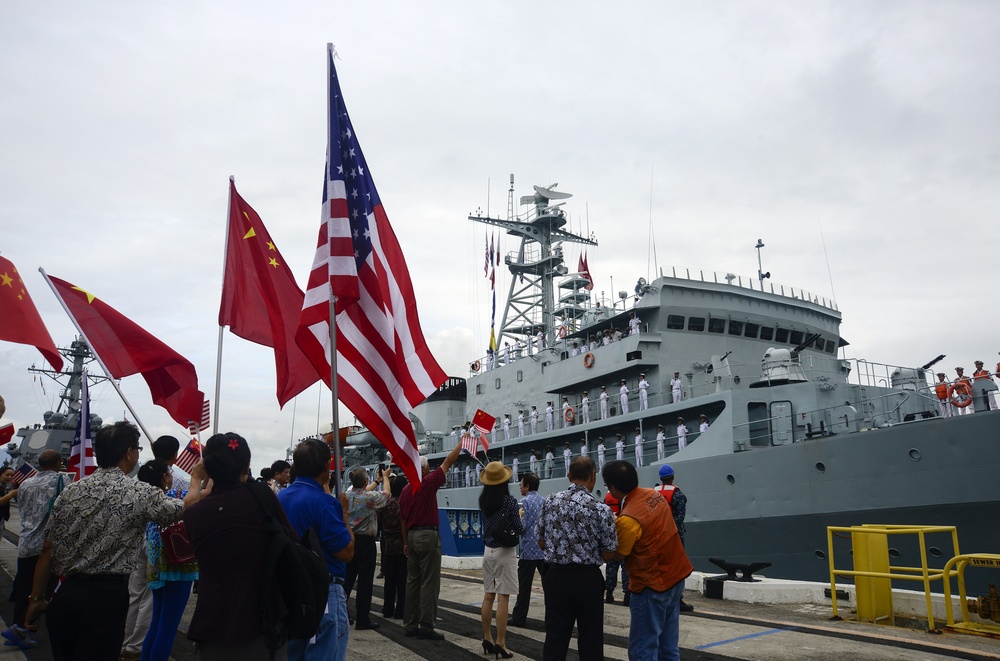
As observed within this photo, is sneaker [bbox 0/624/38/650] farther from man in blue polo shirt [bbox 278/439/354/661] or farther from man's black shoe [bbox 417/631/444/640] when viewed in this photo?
man in blue polo shirt [bbox 278/439/354/661]

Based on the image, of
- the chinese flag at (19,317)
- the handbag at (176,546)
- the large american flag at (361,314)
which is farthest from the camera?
the chinese flag at (19,317)

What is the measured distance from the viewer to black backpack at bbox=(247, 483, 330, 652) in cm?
299

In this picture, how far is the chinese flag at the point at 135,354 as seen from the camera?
22.3ft

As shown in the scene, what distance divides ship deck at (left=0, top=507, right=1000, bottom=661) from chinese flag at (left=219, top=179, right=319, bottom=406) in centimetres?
270

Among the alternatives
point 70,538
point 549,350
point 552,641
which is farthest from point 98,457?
point 549,350

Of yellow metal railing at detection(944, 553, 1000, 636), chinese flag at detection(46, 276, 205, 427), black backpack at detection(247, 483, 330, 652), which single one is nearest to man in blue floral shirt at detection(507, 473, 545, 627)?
chinese flag at detection(46, 276, 205, 427)

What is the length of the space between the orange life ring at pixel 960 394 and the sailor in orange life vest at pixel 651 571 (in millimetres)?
9532

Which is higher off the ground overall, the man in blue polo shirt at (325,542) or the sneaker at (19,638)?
Result: the man in blue polo shirt at (325,542)

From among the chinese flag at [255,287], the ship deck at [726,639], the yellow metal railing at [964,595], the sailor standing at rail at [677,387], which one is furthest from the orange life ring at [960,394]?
the chinese flag at [255,287]

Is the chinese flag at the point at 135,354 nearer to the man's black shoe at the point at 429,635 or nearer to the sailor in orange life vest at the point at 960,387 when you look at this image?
the man's black shoe at the point at 429,635

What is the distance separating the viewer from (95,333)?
6832 mm

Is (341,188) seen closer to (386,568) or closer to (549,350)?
(386,568)

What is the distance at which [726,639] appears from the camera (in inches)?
248

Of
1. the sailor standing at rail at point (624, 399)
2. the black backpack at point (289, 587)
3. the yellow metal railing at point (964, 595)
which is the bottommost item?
the yellow metal railing at point (964, 595)
